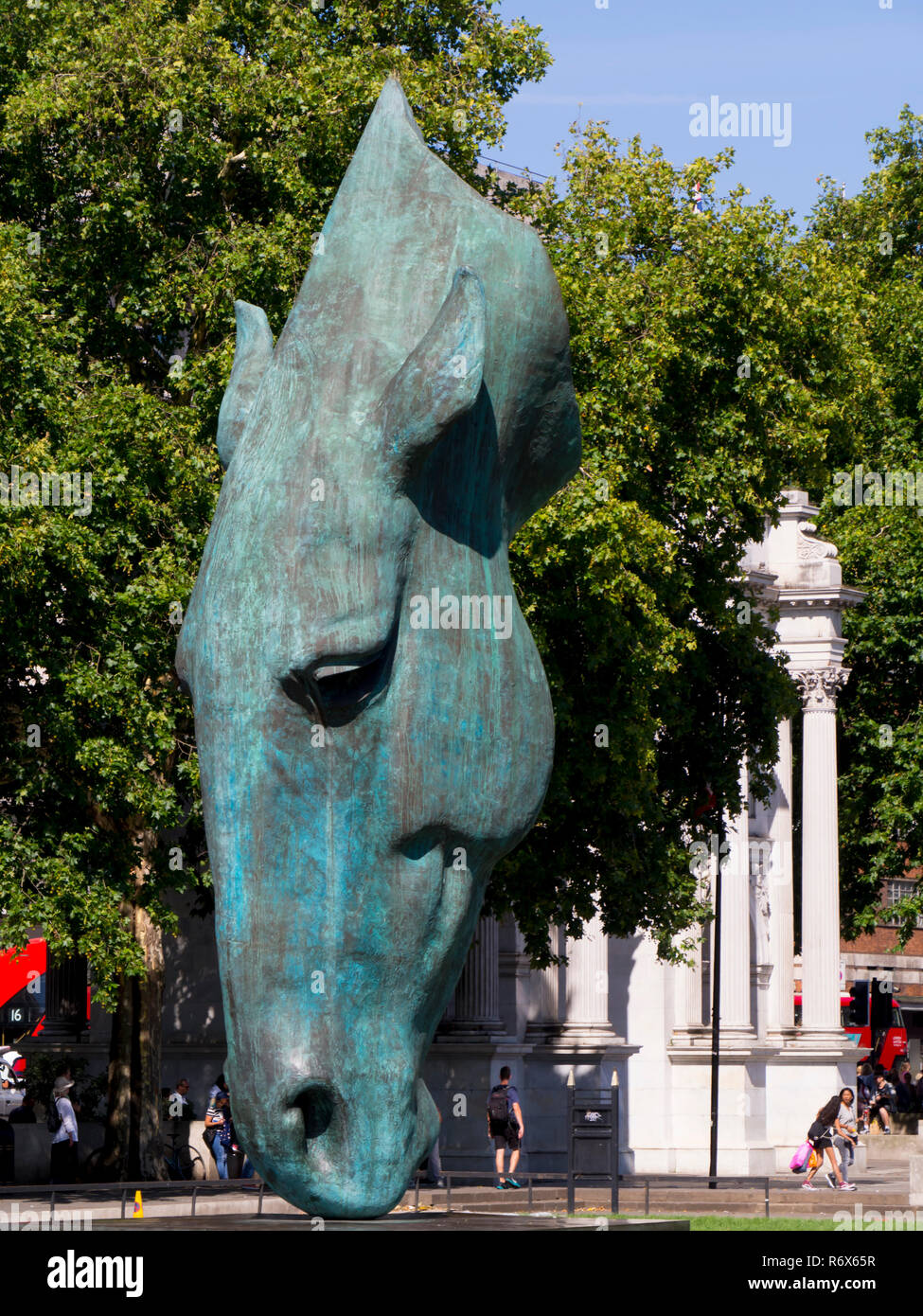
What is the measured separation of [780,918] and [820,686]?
19.2 ft

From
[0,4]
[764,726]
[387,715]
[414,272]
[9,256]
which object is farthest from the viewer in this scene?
[764,726]

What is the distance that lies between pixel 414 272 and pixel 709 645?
76.0ft

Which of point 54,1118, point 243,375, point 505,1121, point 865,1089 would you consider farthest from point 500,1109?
point 865,1089

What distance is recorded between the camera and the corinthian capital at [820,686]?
39.8 m

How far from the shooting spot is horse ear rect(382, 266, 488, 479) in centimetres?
543

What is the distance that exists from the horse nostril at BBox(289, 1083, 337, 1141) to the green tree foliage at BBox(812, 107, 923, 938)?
2721 centimetres

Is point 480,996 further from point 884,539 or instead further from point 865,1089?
point 865,1089

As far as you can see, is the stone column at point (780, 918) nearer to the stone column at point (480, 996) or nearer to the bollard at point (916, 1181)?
the stone column at point (480, 996)

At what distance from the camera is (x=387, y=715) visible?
5410mm

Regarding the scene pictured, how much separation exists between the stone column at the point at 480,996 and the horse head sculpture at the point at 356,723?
2637 cm

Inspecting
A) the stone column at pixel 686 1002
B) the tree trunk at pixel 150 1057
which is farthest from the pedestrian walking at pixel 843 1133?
the tree trunk at pixel 150 1057

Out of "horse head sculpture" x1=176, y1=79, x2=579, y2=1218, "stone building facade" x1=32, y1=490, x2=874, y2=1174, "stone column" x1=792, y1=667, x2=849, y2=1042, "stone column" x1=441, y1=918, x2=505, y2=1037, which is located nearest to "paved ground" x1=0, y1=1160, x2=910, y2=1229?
"stone column" x1=441, y1=918, x2=505, y2=1037

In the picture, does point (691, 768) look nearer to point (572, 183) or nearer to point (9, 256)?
point (572, 183)

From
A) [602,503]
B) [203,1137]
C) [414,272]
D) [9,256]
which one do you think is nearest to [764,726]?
[602,503]
